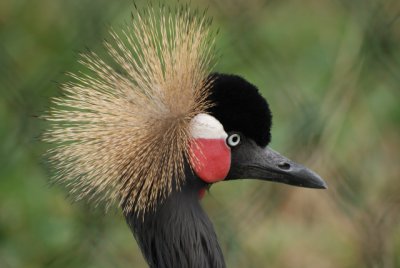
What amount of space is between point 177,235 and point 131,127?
0.18 m

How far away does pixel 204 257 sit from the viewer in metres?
1.53

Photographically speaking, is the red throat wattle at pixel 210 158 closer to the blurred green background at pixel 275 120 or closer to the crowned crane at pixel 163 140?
the crowned crane at pixel 163 140

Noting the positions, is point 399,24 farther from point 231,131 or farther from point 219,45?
point 231,131

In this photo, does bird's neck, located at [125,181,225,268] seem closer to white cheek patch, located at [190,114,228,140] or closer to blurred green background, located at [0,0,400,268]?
white cheek patch, located at [190,114,228,140]

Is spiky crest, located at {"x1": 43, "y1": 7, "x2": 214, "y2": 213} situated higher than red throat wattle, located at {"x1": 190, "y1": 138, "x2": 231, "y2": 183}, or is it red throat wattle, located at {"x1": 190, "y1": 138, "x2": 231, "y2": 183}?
spiky crest, located at {"x1": 43, "y1": 7, "x2": 214, "y2": 213}

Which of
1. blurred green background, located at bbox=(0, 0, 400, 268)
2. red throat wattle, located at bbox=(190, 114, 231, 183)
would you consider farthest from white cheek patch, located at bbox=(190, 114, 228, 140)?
blurred green background, located at bbox=(0, 0, 400, 268)

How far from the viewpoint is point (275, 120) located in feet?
6.30

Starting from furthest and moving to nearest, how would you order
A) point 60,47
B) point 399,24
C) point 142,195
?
1. point 399,24
2. point 60,47
3. point 142,195

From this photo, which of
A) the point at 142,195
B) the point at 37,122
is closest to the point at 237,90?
the point at 142,195

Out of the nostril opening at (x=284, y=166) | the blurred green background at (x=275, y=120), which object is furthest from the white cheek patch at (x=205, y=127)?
the blurred green background at (x=275, y=120)

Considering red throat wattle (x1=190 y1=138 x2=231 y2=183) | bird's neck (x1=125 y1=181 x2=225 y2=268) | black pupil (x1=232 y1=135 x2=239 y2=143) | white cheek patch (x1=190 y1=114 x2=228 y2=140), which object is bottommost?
bird's neck (x1=125 y1=181 x2=225 y2=268)

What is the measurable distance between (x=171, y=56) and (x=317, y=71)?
0.41 m

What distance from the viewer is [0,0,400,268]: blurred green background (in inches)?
69.8

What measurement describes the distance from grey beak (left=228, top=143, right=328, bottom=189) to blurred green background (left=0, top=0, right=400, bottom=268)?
0.28m
